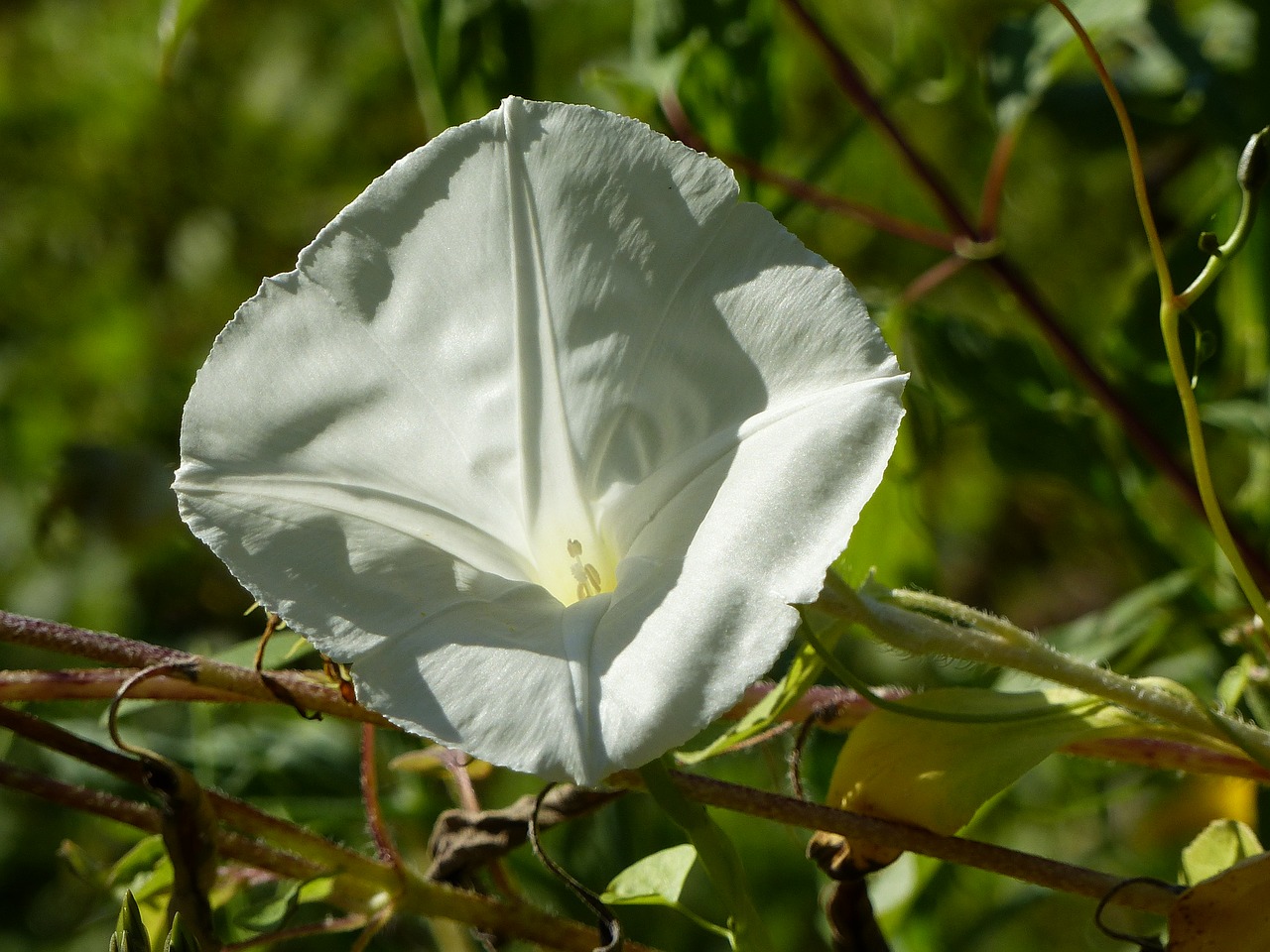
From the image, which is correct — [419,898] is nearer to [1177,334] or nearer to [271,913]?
[271,913]

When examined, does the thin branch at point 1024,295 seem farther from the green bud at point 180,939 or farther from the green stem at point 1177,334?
the green bud at point 180,939

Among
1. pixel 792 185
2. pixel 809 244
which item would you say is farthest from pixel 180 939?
pixel 809 244

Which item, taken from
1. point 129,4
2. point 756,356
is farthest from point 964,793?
point 129,4

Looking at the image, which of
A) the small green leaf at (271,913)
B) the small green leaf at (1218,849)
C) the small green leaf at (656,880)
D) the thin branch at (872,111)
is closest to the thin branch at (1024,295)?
the thin branch at (872,111)

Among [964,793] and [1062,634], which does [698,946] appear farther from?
[964,793]

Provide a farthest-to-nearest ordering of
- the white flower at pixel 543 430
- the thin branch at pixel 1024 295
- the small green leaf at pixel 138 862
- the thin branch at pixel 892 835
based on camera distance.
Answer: the thin branch at pixel 1024 295
the small green leaf at pixel 138 862
the thin branch at pixel 892 835
the white flower at pixel 543 430

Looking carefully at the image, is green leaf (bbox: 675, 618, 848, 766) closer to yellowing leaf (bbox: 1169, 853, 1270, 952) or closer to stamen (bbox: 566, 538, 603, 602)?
stamen (bbox: 566, 538, 603, 602)

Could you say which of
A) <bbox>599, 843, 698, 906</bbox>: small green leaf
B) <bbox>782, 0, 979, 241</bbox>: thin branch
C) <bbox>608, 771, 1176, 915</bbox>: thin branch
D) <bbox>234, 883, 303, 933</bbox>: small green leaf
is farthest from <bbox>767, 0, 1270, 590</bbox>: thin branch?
<bbox>234, 883, 303, 933</bbox>: small green leaf
